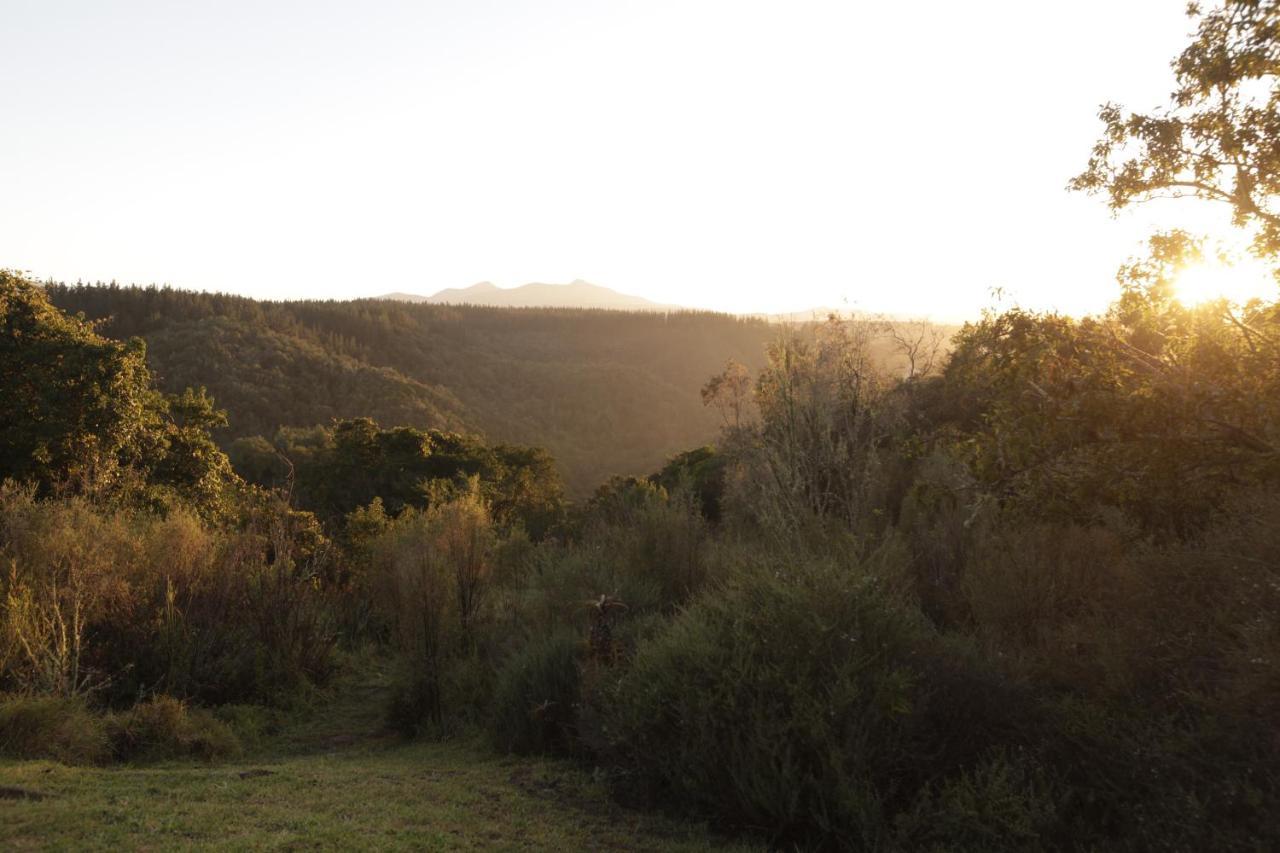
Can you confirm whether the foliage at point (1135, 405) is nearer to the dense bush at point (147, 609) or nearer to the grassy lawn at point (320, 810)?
the grassy lawn at point (320, 810)

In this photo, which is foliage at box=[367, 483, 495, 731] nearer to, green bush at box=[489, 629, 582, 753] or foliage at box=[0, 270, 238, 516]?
green bush at box=[489, 629, 582, 753]

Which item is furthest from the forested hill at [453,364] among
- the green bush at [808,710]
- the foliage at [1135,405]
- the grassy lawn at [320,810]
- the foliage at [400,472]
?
the foliage at [1135,405]

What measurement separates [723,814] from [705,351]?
314 feet

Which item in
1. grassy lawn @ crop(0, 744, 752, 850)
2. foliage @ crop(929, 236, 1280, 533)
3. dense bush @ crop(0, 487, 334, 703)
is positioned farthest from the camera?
dense bush @ crop(0, 487, 334, 703)

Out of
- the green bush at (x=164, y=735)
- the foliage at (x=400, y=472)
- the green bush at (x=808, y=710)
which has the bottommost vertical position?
→ the foliage at (x=400, y=472)

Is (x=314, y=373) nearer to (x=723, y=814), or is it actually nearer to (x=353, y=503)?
(x=353, y=503)

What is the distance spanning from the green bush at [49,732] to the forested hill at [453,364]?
41.6 metres

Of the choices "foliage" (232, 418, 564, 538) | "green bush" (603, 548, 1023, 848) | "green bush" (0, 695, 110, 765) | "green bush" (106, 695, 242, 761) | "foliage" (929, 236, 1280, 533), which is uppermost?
"foliage" (929, 236, 1280, 533)

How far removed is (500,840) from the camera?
556 cm

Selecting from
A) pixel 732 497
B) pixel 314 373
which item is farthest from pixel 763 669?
pixel 314 373

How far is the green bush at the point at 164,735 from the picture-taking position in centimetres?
779

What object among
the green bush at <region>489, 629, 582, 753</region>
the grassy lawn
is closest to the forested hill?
the green bush at <region>489, 629, 582, 753</region>

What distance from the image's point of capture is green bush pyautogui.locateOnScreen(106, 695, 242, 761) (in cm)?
779

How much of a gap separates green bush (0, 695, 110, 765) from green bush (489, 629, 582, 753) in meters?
3.56
